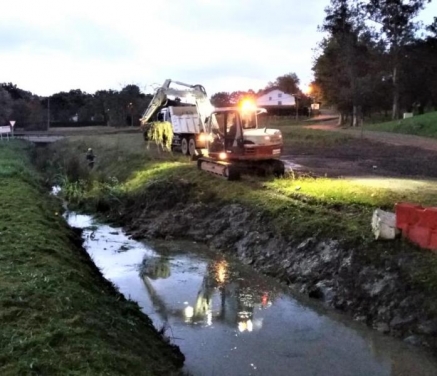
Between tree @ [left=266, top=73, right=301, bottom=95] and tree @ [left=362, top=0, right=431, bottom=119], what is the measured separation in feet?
158

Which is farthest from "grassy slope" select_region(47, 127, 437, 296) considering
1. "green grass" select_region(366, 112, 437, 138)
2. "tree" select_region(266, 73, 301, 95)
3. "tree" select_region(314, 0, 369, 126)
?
"tree" select_region(266, 73, 301, 95)

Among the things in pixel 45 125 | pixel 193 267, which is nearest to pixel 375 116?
pixel 45 125

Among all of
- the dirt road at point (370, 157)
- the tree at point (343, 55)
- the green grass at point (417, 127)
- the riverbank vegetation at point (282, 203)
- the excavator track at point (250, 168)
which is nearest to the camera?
the riverbank vegetation at point (282, 203)

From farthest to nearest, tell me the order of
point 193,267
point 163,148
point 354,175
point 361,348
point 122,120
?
point 122,120
point 163,148
point 354,175
point 193,267
point 361,348

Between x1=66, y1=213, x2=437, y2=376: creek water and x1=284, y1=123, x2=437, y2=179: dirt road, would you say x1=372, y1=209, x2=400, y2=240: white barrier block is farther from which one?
x1=284, y1=123, x2=437, y2=179: dirt road

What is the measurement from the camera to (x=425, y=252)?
10.3m

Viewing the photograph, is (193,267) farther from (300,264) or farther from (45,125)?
(45,125)

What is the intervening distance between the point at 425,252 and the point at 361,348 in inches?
88.7

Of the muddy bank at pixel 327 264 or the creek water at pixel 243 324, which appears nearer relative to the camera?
the creek water at pixel 243 324

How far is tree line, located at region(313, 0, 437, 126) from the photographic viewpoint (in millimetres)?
54344

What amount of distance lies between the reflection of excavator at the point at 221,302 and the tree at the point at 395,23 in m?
46.1

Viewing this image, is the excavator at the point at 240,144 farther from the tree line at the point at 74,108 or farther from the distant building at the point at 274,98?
the distant building at the point at 274,98

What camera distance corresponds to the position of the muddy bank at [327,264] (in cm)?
965

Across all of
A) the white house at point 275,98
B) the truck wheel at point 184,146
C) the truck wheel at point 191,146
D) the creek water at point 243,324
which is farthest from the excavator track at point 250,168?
the white house at point 275,98
